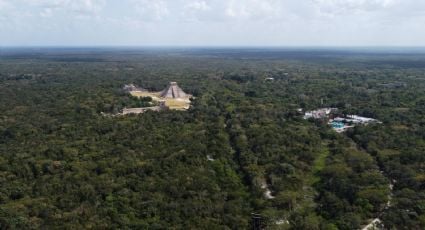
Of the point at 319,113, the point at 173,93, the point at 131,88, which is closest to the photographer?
the point at 319,113

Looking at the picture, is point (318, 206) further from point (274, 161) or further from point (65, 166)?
point (65, 166)

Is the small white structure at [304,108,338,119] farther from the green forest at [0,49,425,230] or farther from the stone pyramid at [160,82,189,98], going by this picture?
the stone pyramid at [160,82,189,98]

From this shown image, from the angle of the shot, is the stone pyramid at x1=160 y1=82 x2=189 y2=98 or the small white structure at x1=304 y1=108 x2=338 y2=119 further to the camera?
the stone pyramid at x1=160 y1=82 x2=189 y2=98

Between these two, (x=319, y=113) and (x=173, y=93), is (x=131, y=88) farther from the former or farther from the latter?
(x=319, y=113)

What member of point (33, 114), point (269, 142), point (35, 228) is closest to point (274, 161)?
point (269, 142)

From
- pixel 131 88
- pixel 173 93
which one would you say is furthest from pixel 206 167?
pixel 131 88

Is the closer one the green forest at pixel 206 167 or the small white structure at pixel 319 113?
the green forest at pixel 206 167

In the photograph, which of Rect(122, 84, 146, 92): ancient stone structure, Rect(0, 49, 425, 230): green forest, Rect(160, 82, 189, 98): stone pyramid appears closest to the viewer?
Rect(0, 49, 425, 230): green forest

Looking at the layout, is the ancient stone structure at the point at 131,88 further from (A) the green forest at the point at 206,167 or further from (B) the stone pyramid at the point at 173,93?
(A) the green forest at the point at 206,167

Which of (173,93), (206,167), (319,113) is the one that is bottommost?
(319,113)

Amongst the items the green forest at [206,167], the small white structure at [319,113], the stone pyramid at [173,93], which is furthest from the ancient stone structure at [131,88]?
the small white structure at [319,113]

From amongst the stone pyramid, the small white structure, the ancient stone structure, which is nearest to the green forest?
the small white structure
